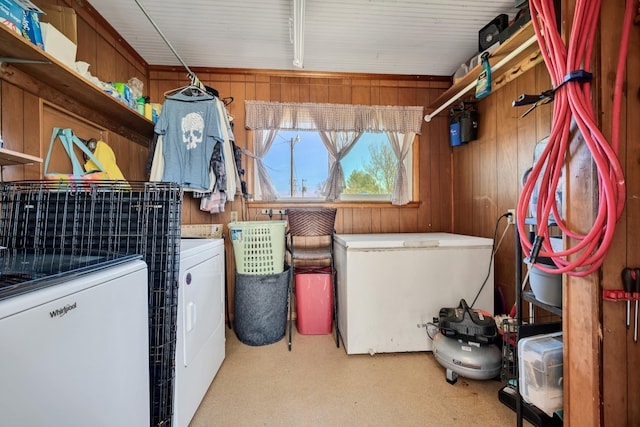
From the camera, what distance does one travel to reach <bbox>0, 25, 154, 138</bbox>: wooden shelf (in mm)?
1074

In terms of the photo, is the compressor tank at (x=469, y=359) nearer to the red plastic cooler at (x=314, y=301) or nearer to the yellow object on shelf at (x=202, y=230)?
the red plastic cooler at (x=314, y=301)

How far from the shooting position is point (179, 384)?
1.14m

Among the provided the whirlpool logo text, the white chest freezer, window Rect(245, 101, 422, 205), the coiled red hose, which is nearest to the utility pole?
window Rect(245, 101, 422, 205)

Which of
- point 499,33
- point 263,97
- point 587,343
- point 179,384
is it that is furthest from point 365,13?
point 179,384

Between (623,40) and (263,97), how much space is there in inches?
95.0

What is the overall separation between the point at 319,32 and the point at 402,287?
2063 millimetres

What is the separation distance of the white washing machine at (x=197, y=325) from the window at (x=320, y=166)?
1.17 meters

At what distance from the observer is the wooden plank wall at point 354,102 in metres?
2.53

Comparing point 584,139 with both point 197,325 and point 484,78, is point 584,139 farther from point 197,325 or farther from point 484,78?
point 197,325

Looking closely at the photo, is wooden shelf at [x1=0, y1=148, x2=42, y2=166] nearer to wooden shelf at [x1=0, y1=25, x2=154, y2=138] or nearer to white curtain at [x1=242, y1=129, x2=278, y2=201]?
wooden shelf at [x1=0, y1=25, x2=154, y2=138]

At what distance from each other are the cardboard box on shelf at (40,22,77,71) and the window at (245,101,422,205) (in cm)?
134

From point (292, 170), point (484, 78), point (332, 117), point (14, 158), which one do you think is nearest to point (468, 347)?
point (484, 78)

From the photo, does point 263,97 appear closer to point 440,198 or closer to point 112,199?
point 112,199

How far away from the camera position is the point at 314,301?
85.1 inches
